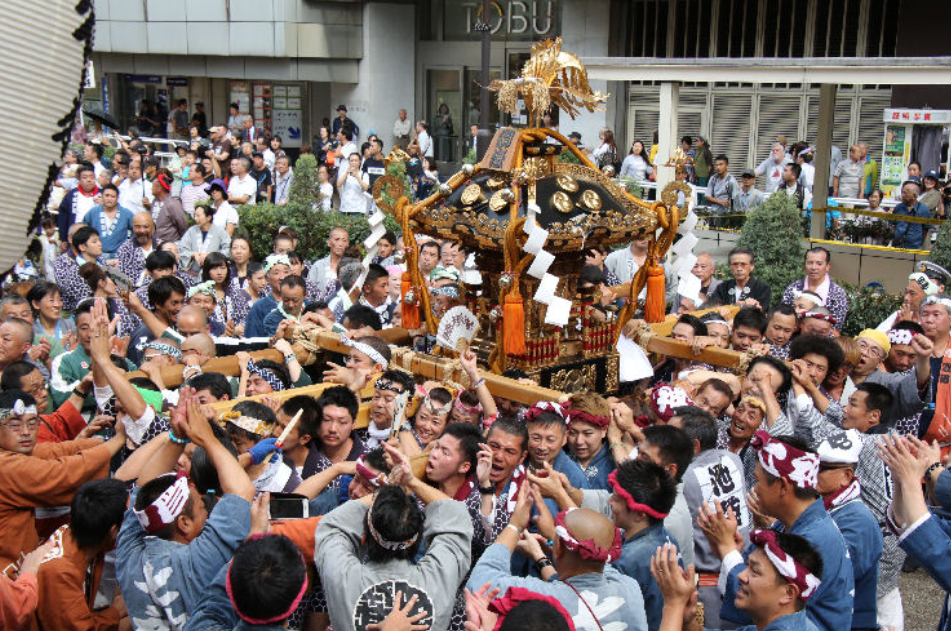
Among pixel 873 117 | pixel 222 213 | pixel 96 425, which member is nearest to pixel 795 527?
pixel 96 425

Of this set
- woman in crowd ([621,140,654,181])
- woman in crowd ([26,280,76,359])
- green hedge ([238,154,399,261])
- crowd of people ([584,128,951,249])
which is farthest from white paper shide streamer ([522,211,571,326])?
woman in crowd ([621,140,654,181])

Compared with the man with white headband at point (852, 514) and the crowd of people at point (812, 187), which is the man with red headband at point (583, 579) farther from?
the crowd of people at point (812, 187)

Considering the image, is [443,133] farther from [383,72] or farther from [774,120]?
[774,120]

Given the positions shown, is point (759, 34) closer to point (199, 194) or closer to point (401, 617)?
point (199, 194)

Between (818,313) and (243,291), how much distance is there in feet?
15.3

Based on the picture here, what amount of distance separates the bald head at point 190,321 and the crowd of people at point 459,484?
1 centimetres

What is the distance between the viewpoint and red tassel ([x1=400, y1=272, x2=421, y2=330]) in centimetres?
696

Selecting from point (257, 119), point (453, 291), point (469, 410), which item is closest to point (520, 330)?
point (469, 410)

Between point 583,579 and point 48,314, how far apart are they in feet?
18.3

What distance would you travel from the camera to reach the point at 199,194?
14117mm

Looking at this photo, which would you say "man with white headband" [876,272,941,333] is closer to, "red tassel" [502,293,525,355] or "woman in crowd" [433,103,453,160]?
"red tassel" [502,293,525,355]

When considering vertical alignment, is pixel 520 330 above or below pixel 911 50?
below

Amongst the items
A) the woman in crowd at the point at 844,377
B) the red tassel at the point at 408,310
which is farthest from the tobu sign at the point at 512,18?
the woman in crowd at the point at 844,377

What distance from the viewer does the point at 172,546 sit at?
4031 mm
